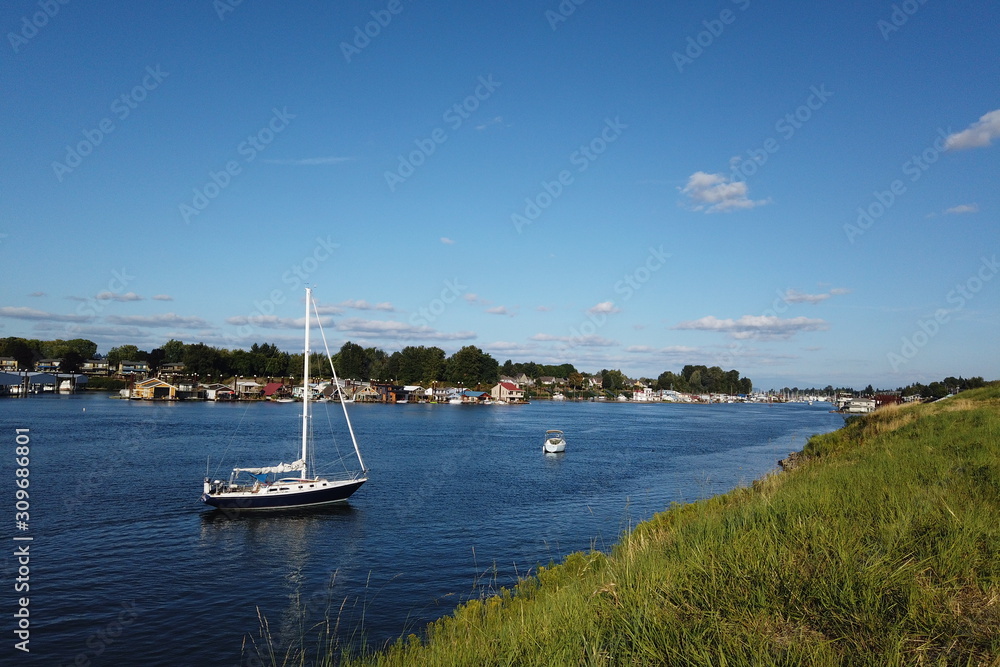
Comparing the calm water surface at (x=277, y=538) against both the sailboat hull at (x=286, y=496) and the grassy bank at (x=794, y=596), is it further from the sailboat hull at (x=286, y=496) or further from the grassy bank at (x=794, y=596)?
the grassy bank at (x=794, y=596)

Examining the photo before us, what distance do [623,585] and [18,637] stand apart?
19235mm

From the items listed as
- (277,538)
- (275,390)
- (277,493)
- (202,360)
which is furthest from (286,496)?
(202,360)

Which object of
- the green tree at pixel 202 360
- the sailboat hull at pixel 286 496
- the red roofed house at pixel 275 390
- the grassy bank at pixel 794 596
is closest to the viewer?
the grassy bank at pixel 794 596

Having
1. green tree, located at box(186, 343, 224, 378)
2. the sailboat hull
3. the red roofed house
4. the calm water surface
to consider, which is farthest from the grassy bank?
green tree, located at box(186, 343, 224, 378)

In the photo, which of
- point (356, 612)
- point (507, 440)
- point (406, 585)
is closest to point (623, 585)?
point (356, 612)

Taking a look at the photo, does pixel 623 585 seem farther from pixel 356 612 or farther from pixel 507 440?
pixel 507 440

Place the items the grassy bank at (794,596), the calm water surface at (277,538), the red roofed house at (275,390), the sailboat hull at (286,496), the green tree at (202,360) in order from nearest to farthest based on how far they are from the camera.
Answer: the grassy bank at (794,596), the calm water surface at (277,538), the sailboat hull at (286,496), the red roofed house at (275,390), the green tree at (202,360)

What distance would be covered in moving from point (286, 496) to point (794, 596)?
31.9m

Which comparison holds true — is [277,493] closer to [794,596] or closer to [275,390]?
[794,596]

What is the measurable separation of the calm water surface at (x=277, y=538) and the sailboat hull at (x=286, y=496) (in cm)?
77

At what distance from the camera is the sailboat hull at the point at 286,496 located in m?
33.4

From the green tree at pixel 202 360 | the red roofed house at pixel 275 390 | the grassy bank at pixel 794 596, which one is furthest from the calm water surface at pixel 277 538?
the green tree at pixel 202 360

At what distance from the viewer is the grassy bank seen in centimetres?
595

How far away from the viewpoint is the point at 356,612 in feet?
65.9
